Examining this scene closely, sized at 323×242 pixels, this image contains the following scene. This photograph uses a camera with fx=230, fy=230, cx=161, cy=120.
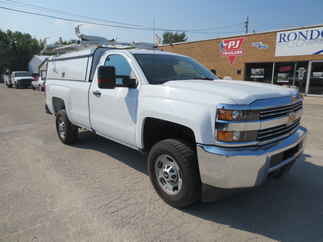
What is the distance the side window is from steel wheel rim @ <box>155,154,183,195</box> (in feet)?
4.25

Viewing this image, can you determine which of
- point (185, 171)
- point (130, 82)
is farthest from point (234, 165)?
point (130, 82)

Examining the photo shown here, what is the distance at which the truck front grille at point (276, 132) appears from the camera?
2388 millimetres

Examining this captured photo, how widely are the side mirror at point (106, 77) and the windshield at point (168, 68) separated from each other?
1.53 ft

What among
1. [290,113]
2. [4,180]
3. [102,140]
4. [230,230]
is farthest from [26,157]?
[290,113]

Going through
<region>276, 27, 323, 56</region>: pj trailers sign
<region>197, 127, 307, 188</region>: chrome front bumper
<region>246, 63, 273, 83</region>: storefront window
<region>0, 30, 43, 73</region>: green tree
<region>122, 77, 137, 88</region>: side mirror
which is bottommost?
<region>197, 127, 307, 188</region>: chrome front bumper

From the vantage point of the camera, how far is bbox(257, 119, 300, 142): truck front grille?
239cm

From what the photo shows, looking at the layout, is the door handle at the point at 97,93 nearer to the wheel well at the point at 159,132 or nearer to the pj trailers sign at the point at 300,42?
A: the wheel well at the point at 159,132

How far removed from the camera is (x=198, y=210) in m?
2.81

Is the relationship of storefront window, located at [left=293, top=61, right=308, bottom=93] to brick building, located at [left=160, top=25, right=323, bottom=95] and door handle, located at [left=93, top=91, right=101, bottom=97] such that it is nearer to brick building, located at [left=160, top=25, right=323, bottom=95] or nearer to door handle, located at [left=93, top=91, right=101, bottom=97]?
brick building, located at [left=160, top=25, right=323, bottom=95]

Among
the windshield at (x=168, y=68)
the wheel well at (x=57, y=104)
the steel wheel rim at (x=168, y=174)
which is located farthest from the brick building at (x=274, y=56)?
the steel wheel rim at (x=168, y=174)

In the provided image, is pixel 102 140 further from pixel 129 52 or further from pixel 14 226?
pixel 14 226

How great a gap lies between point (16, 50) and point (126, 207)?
191 ft

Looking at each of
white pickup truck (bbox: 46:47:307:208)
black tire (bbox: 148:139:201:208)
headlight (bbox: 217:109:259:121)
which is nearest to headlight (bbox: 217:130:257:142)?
white pickup truck (bbox: 46:47:307:208)

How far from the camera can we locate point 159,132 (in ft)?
10.5
